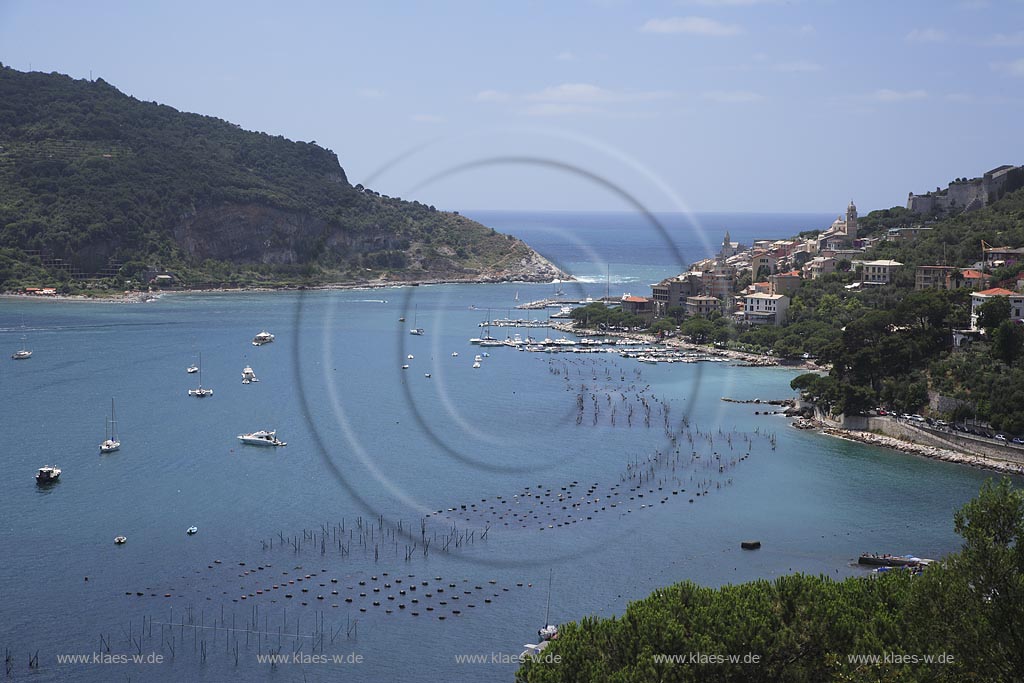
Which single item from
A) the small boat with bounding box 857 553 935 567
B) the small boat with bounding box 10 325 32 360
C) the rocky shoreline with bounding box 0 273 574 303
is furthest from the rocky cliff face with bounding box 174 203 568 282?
the small boat with bounding box 857 553 935 567

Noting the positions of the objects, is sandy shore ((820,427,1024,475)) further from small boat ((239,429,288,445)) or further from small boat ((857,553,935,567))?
small boat ((239,429,288,445))

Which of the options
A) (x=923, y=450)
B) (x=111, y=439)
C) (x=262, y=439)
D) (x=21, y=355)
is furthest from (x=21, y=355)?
(x=923, y=450)

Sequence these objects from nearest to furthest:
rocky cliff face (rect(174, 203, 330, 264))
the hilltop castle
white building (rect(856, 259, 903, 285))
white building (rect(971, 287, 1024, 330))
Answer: white building (rect(971, 287, 1024, 330)) < white building (rect(856, 259, 903, 285)) < the hilltop castle < rocky cliff face (rect(174, 203, 330, 264))

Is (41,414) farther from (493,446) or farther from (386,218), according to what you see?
(386,218)

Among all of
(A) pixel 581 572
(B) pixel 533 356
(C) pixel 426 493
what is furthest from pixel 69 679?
(B) pixel 533 356

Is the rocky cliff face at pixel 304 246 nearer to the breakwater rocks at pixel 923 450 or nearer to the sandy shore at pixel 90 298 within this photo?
the sandy shore at pixel 90 298

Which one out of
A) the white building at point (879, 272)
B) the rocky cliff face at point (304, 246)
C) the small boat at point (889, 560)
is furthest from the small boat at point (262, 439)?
the rocky cliff face at point (304, 246)
